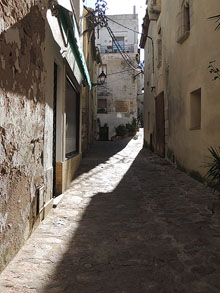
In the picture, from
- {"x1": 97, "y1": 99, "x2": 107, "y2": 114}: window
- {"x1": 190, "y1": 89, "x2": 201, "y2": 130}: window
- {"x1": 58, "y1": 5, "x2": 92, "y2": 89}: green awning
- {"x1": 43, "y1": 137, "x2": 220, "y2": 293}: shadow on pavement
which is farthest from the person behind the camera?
{"x1": 97, "y1": 99, "x2": 107, "y2": 114}: window

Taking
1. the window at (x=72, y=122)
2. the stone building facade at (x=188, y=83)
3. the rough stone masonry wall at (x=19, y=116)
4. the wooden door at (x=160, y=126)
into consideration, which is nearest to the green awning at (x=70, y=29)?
the window at (x=72, y=122)

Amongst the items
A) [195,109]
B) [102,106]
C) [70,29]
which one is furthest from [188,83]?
[102,106]

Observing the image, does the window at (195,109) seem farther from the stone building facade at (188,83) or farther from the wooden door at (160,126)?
the wooden door at (160,126)

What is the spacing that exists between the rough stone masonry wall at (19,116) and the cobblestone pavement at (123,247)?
0.87ft

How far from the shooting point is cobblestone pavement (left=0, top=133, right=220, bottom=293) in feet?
6.14

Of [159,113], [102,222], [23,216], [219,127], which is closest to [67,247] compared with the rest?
[23,216]

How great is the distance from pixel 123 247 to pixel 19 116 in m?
1.53

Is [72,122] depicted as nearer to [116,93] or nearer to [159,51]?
[159,51]

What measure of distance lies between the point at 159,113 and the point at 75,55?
5.82m

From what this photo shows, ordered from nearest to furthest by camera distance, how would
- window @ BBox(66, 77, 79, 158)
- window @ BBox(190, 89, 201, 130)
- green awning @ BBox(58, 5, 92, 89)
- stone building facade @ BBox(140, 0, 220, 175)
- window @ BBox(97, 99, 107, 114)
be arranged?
green awning @ BBox(58, 5, 92, 89) < stone building facade @ BBox(140, 0, 220, 175) < window @ BBox(66, 77, 79, 158) < window @ BBox(190, 89, 201, 130) < window @ BBox(97, 99, 107, 114)

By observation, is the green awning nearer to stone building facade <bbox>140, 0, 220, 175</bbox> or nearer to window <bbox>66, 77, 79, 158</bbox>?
window <bbox>66, 77, 79, 158</bbox>

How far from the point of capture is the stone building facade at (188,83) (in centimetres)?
502

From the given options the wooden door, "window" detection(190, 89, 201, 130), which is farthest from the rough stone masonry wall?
the wooden door

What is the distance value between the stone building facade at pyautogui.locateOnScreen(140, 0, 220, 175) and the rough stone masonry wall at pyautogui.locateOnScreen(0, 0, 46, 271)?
3.38 meters
